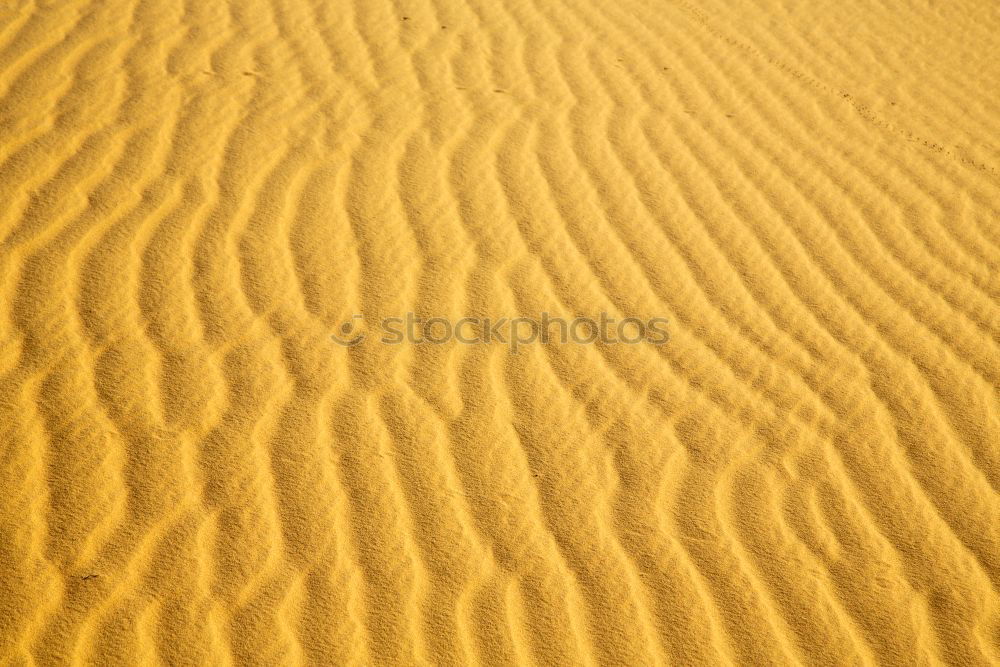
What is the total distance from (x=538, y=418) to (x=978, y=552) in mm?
1293

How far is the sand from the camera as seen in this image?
2.04 m

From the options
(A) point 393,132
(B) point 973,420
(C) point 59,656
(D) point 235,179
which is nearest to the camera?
(C) point 59,656

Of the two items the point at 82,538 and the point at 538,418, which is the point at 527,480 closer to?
the point at 538,418

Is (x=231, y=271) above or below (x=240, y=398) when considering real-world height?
above

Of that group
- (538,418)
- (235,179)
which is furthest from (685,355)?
(235,179)

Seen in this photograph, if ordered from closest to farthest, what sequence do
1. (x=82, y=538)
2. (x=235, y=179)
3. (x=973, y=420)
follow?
(x=82, y=538), (x=973, y=420), (x=235, y=179)

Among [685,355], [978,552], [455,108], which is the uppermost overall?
[455,108]

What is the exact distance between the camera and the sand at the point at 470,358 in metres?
2.04

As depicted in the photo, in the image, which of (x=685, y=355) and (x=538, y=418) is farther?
(x=685, y=355)

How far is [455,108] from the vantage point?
363 centimetres

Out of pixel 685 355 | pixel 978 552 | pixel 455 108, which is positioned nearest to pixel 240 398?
pixel 685 355

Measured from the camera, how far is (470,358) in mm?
2625

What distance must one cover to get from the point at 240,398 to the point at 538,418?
0.91 metres

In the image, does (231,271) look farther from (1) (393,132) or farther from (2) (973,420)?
(2) (973,420)
